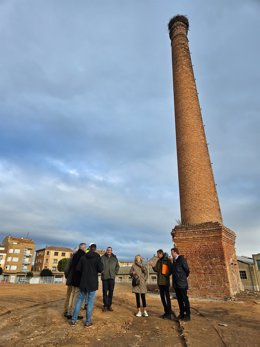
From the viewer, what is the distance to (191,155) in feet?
43.1

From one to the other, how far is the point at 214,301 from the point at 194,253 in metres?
2.01

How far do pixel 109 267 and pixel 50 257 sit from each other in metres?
69.6

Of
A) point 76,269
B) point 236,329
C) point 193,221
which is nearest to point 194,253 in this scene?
point 193,221

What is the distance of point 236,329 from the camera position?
529 cm

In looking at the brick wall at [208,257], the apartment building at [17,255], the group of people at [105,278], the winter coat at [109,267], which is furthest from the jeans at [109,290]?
the apartment building at [17,255]

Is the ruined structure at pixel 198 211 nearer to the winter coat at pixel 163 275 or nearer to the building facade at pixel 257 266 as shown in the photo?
the winter coat at pixel 163 275

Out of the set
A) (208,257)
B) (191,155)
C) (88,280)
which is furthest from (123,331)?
(191,155)

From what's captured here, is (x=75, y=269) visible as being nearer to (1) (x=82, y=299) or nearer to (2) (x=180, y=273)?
(1) (x=82, y=299)

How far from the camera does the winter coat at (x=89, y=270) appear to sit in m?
5.55

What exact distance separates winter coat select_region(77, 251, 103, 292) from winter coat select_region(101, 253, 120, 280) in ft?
→ 4.56

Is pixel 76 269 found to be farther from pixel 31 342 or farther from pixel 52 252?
pixel 52 252

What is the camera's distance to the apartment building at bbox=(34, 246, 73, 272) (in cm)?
7019

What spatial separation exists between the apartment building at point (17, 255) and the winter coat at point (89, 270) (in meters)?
65.1

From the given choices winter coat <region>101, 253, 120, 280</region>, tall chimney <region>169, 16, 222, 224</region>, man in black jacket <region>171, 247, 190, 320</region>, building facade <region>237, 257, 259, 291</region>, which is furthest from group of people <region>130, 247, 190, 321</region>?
building facade <region>237, 257, 259, 291</region>
